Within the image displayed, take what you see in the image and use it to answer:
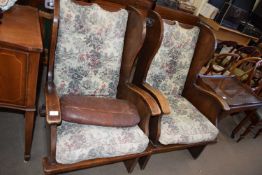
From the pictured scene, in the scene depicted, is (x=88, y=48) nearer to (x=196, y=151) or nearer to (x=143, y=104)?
(x=143, y=104)

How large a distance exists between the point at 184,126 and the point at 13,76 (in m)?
1.21

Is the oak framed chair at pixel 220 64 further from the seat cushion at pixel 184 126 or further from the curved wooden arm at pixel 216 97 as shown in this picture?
the seat cushion at pixel 184 126

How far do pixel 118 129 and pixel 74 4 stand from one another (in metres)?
0.83

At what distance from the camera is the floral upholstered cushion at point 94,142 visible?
46.3 inches

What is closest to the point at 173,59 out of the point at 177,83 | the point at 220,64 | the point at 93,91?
the point at 177,83

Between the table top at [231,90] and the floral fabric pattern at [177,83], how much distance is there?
0.31 m

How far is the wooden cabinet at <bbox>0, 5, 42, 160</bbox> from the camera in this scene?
1.05 meters

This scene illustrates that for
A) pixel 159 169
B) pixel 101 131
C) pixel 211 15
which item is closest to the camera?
pixel 101 131

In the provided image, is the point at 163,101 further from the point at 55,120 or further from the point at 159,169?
the point at 55,120

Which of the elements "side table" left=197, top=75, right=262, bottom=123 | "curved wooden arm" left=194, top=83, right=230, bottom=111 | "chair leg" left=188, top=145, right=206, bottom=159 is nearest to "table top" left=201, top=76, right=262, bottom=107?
"side table" left=197, top=75, right=262, bottom=123

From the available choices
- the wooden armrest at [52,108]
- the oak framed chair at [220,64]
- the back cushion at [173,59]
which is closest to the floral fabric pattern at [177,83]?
the back cushion at [173,59]

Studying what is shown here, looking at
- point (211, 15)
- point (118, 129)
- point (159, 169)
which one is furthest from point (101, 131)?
point (211, 15)

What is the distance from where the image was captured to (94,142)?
4.08ft

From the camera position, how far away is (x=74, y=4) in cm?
134
